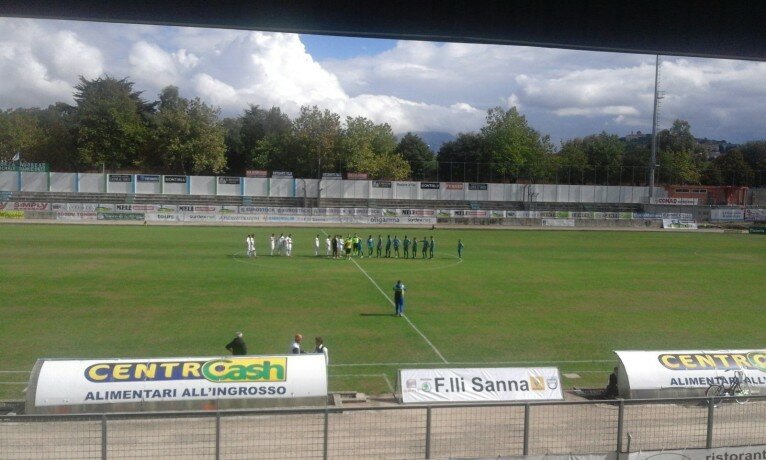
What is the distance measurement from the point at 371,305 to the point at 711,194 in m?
74.4

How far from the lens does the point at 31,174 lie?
70875 millimetres

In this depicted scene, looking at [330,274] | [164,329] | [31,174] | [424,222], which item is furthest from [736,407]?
[31,174]

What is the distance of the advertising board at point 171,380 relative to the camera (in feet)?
35.4

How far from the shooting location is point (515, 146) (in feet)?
293

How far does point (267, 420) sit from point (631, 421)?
5063 millimetres

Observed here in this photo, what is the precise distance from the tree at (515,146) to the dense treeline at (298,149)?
13cm

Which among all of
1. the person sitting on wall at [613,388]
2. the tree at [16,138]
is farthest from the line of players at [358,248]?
the tree at [16,138]

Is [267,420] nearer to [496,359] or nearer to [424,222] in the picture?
[496,359]

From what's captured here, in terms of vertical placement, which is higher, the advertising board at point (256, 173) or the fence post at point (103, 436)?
the advertising board at point (256, 173)

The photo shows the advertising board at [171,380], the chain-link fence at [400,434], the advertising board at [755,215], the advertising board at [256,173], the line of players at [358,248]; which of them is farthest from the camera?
the advertising board at [256,173]

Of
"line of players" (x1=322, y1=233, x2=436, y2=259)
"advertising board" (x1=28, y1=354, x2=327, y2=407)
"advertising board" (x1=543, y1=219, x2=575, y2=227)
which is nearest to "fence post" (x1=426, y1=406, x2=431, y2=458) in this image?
"advertising board" (x1=28, y1=354, x2=327, y2=407)

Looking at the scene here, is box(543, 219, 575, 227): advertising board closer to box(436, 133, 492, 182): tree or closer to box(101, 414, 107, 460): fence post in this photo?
box(436, 133, 492, 182): tree

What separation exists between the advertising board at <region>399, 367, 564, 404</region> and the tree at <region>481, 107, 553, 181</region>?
78.5 m

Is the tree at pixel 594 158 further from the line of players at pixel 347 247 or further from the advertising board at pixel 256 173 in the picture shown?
the line of players at pixel 347 247
